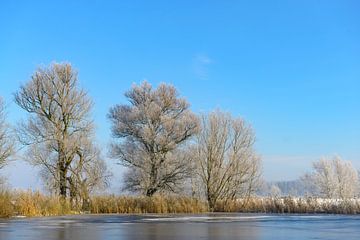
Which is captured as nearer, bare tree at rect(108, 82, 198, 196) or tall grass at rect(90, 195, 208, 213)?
tall grass at rect(90, 195, 208, 213)

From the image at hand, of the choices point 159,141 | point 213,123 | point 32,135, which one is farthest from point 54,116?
point 213,123

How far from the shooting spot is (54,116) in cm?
3756

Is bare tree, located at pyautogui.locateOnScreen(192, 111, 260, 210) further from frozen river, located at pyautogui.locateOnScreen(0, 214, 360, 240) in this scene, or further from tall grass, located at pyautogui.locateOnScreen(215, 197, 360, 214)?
frozen river, located at pyautogui.locateOnScreen(0, 214, 360, 240)

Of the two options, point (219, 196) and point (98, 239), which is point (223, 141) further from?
point (98, 239)

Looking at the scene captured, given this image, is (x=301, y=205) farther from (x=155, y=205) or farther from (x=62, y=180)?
(x=62, y=180)

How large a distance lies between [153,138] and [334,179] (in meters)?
40.3

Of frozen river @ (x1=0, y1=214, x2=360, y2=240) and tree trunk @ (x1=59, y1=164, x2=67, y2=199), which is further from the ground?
tree trunk @ (x1=59, y1=164, x2=67, y2=199)

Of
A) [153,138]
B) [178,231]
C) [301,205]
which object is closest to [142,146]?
[153,138]

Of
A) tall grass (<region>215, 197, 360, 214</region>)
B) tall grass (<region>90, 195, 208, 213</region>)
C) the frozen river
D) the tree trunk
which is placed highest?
the tree trunk

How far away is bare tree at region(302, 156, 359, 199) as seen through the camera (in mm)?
70250

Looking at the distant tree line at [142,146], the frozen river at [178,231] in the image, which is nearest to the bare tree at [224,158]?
the distant tree line at [142,146]

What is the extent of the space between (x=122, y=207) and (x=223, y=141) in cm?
1357

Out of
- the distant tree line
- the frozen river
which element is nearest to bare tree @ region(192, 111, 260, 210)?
the distant tree line

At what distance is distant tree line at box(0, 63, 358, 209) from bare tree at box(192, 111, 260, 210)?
84 millimetres
